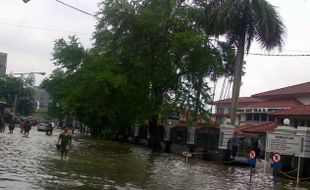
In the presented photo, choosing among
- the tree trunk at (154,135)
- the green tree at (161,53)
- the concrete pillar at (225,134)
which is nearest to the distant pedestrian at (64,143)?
the concrete pillar at (225,134)

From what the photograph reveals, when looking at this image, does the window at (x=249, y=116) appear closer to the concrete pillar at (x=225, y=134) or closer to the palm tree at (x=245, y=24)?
the palm tree at (x=245, y=24)

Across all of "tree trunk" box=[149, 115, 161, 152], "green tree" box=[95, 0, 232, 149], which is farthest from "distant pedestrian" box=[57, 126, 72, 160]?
"tree trunk" box=[149, 115, 161, 152]

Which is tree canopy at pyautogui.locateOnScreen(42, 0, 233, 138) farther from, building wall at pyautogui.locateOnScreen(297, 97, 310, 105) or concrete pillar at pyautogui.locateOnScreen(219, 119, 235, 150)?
building wall at pyautogui.locateOnScreen(297, 97, 310, 105)

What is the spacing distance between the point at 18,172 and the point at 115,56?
30.6 meters

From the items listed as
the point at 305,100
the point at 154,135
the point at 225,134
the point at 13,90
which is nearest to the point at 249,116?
the point at 305,100

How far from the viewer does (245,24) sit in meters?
43.8

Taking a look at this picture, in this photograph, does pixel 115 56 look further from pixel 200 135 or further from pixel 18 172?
pixel 18 172

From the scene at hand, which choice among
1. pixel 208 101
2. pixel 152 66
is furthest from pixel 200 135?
pixel 152 66

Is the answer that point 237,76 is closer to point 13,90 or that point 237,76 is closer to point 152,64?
point 152,64

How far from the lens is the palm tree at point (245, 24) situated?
42.8 meters

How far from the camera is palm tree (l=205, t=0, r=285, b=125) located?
4284 cm

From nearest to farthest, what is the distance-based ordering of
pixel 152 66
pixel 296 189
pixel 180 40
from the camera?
pixel 296 189
pixel 180 40
pixel 152 66

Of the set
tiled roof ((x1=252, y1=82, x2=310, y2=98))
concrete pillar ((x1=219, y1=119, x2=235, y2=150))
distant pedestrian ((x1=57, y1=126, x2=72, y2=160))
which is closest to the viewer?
distant pedestrian ((x1=57, y1=126, x2=72, y2=160))

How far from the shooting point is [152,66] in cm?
4612
